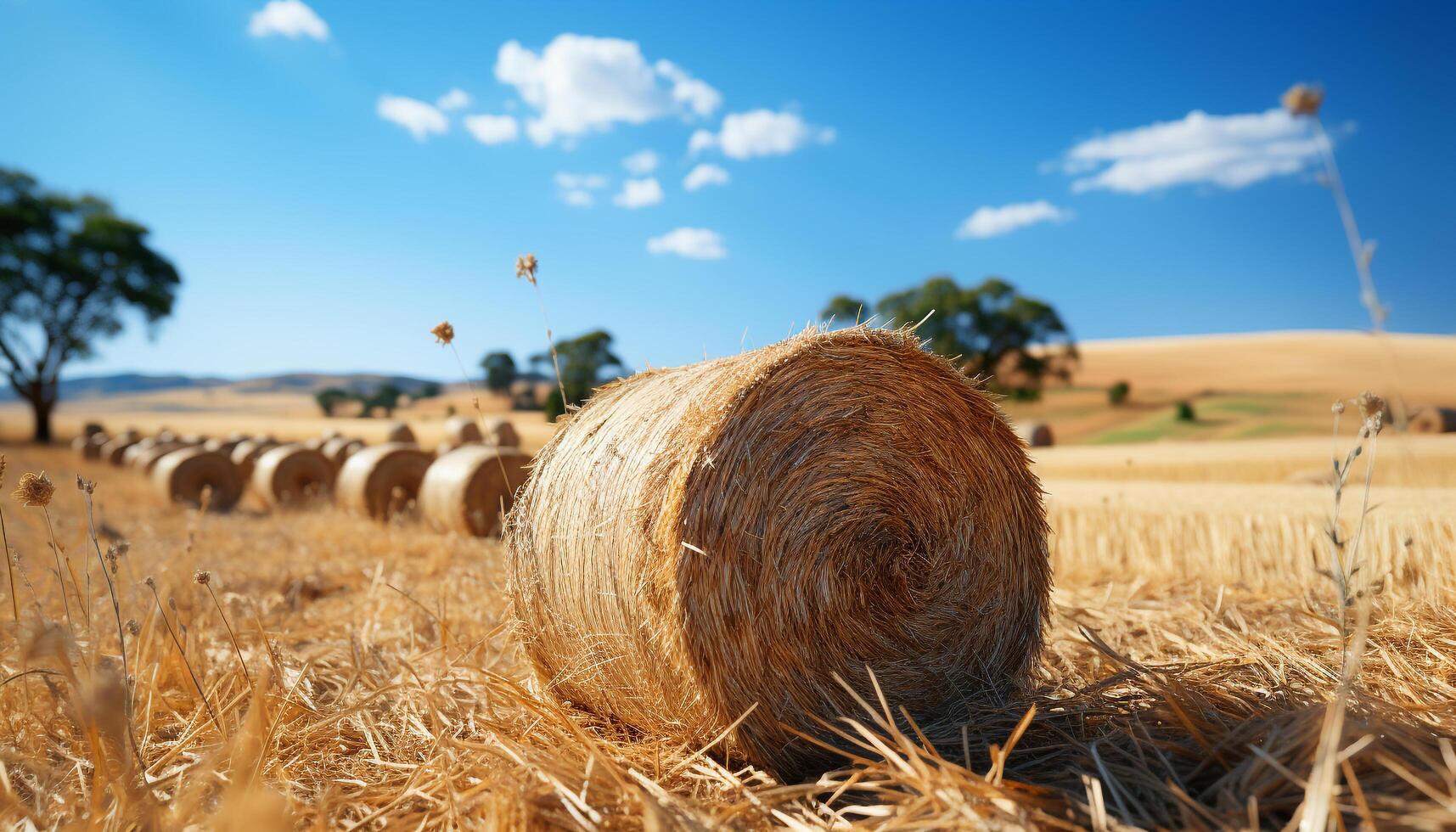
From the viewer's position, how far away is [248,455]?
1583cm

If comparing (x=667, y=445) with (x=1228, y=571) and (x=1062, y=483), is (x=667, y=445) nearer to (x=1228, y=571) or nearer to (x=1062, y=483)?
(x=1228, y=571)

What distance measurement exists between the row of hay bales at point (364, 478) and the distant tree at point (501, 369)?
19319 millimetres

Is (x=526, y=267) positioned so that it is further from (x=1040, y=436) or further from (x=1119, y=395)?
(x=1119, y=395)

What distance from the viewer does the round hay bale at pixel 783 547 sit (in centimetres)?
264

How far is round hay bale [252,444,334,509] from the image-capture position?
38.7 ft

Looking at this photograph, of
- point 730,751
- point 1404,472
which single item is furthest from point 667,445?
point 1404,472

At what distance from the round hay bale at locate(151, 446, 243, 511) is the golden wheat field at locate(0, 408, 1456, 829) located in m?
8.06

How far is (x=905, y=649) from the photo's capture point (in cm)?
312

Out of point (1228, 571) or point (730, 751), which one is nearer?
point (730, 751)

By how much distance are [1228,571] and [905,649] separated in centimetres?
330

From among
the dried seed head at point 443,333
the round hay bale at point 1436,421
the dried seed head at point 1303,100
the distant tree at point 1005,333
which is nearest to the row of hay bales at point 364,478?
the dried seed head at point 443,333

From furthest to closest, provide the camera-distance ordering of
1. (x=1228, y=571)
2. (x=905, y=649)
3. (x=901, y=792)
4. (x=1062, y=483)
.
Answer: (x=1062, y=483) < (x=1228, y=571) < (x=905, y=649) < (x=901, y=792)

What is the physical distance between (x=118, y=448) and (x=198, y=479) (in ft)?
41.6

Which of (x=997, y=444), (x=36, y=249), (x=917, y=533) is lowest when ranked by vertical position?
(x=917, y=533)
